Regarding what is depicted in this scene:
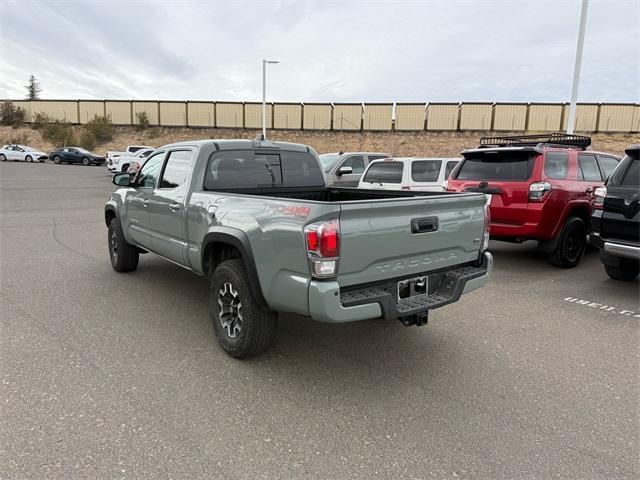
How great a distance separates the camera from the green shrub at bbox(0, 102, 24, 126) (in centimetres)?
5294

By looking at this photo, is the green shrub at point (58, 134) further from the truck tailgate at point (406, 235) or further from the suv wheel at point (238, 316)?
the truck tailgate at point (406, 235)

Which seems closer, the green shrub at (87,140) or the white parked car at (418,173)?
the white parked car at (418,173)

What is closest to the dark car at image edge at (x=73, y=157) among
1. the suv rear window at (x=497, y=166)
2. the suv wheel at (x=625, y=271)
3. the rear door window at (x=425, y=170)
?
the rear door window at (x=425, y=170)

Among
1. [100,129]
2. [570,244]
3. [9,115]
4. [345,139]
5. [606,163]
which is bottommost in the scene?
[570,244]

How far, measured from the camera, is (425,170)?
11102mm

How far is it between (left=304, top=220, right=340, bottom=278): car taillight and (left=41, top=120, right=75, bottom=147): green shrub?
178 ft

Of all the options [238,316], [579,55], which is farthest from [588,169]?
[579,55]

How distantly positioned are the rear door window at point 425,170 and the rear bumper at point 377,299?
295 inches

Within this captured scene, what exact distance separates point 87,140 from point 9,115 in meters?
12.6

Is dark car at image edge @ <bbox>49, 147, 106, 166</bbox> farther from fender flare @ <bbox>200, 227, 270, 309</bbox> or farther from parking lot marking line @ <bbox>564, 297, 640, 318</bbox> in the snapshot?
parking lot marking line @ <bbox>564, 297, 640, 318</bbox>

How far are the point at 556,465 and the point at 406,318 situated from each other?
1335mm

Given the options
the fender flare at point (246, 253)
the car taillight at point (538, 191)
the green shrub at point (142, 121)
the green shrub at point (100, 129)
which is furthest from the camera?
the green shrub at point (142, 121)

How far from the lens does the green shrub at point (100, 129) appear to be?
1973 inches

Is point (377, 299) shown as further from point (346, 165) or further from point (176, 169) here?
point (346, 165)
